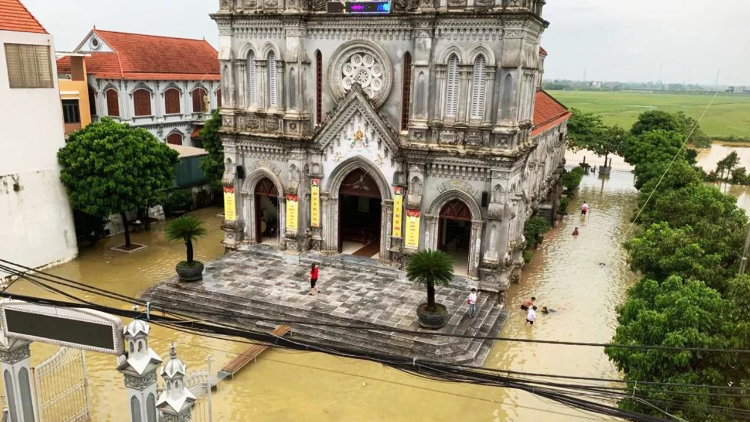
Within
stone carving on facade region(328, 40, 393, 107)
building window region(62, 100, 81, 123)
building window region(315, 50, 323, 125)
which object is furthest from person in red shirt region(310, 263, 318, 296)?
building window region(62, 100, 81, 123)

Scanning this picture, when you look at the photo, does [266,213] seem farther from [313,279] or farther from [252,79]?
[313,279]

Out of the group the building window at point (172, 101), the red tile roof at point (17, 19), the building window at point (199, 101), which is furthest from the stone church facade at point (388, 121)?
the building window at point (199, 101)

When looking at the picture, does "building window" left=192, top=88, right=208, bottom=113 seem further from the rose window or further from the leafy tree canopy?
the rose window

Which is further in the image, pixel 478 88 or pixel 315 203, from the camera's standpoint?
pixel 315 203

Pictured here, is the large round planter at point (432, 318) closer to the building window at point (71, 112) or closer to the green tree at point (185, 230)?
the green tree at point (185, 230)

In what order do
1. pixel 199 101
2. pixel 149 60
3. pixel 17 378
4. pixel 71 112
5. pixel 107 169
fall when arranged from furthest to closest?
1. pixel 199 101
2. pixel 149 60
3. pixel 71 112
4. pixel 107 169
5. pixel 17 378

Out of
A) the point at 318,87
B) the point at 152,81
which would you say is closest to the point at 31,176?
the point at 318,87

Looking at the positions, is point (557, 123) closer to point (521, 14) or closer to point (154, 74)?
point (521, 14)
